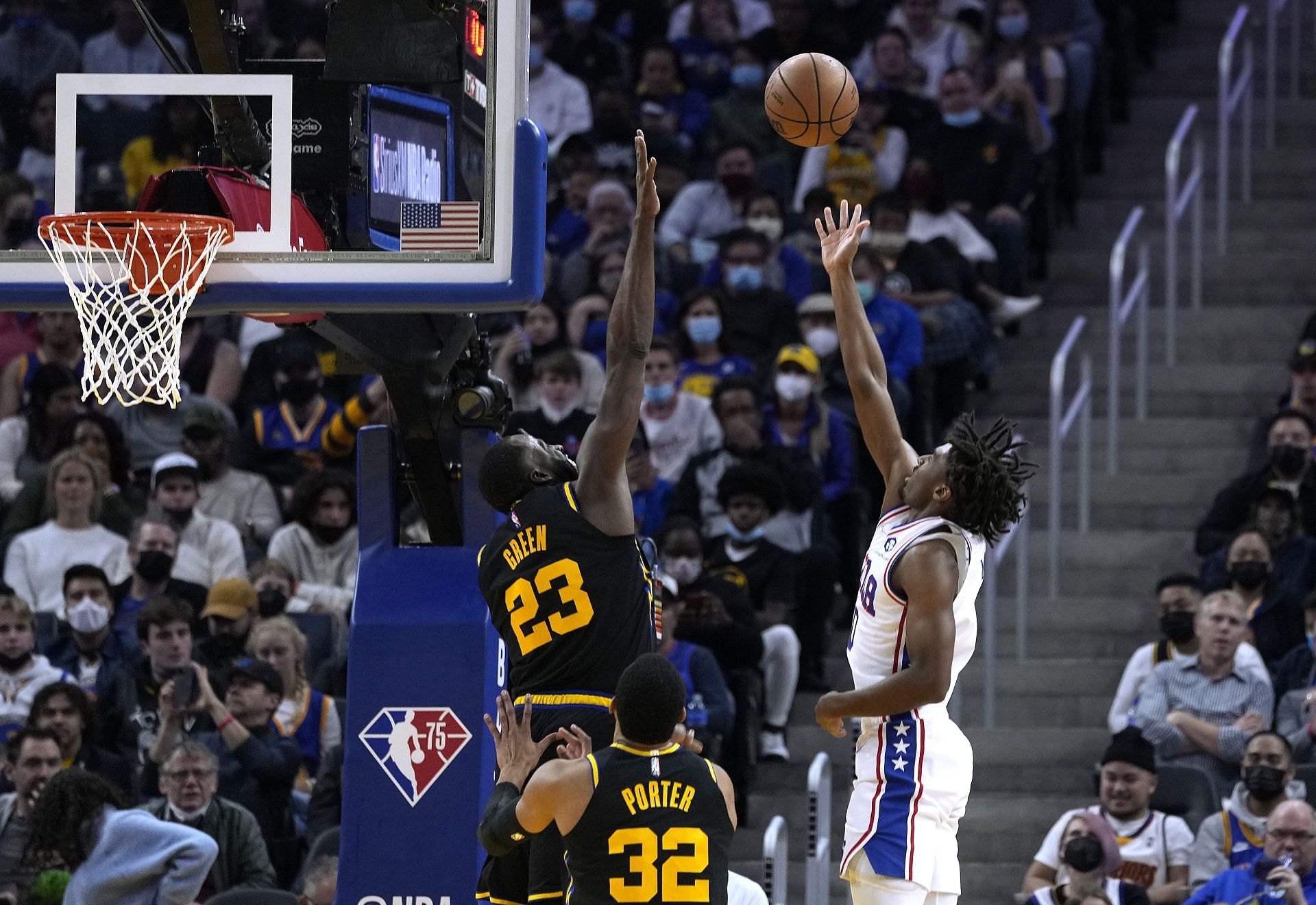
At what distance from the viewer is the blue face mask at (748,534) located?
467 inches

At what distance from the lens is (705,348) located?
13.3 m

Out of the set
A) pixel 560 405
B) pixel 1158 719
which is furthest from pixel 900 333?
pixel 1158 719

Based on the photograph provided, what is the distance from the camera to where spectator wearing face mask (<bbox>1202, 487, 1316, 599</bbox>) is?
10.9 m

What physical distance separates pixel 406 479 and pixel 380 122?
127 centimetres

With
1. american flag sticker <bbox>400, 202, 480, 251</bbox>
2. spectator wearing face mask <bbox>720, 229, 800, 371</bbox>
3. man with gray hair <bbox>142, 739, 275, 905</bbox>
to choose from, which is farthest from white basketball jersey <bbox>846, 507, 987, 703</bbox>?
spectator wearing face mask <bbox>720, 229, 800, 371</bbox>

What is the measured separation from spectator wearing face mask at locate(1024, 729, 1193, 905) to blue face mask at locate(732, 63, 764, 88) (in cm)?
743

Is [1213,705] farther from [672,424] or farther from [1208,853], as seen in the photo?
[672,424]

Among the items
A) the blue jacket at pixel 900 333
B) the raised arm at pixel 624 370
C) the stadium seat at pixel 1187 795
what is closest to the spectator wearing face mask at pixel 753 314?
the blue jacket at pixel 900 333

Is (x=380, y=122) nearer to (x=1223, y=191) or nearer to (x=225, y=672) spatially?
(x=225, y=672)

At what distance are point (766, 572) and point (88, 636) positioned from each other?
3522 mm

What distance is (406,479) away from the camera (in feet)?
26.1

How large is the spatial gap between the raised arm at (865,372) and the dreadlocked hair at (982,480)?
302 millimetres

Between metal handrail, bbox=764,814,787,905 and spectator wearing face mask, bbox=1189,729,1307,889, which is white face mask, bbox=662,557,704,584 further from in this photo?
spectator wearing face mask, bbox=1189,729,1307,889

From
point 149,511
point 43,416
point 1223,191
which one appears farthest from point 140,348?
point 1223,191
